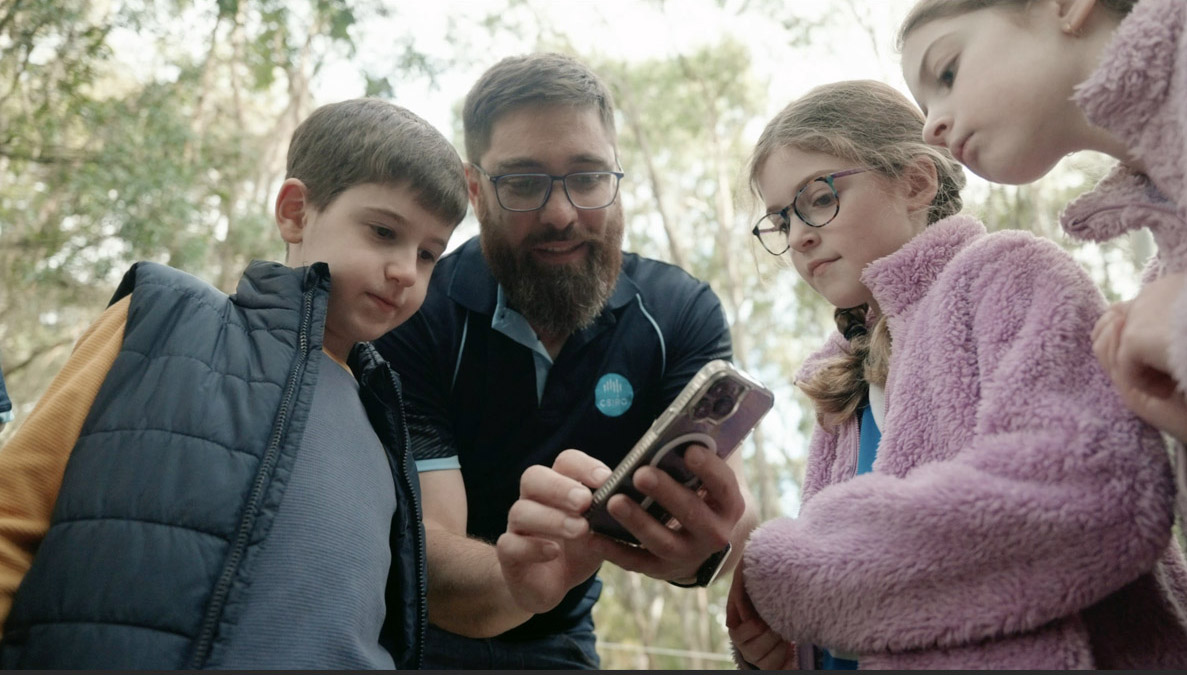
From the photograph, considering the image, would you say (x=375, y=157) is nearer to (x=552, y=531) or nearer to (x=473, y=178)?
(x=473, y=178)

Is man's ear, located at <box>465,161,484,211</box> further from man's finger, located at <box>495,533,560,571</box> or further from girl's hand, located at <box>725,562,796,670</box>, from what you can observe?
girl's hand, located at <box>725,562,796,670</box>

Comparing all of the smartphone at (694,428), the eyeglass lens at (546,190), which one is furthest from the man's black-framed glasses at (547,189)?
the smartphone at (694,428)

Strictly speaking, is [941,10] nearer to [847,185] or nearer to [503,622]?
[847,185]

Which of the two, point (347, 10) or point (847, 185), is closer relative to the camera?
point (847, 185)

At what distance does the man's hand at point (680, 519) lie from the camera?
1295 millimetres

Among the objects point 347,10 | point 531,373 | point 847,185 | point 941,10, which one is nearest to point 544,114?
point 531,373

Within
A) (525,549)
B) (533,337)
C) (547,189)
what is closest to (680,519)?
(525,549)

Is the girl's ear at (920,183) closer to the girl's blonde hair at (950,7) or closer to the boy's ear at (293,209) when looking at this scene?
the girl's blonde hair at (950,7)

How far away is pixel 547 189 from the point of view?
2.55 meters

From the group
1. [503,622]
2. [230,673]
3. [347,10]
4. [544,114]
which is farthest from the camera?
[347,10]

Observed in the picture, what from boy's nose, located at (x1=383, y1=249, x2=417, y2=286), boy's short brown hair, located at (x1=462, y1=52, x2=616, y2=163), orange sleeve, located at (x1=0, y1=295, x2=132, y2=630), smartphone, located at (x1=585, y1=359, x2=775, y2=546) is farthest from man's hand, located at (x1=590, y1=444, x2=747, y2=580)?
boy's short brown hair, located at (x1=462, y1=52, x2=616, y2=163)

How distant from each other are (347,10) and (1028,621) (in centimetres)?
480

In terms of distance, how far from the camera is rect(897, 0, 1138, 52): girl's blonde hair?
122cm

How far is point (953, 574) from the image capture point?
1.18 m
